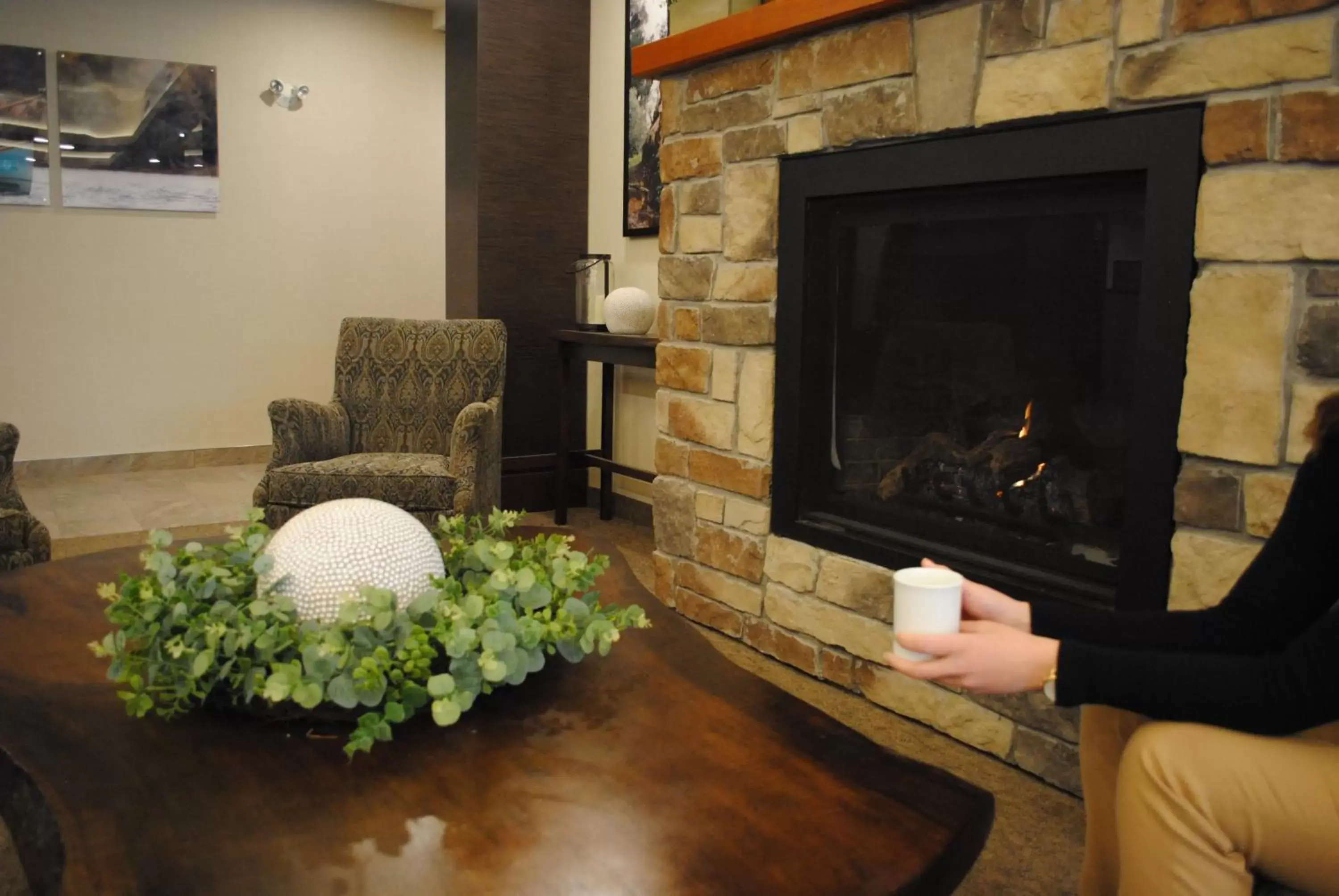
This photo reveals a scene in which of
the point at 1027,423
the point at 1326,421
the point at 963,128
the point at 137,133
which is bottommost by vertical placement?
the point at 1027,423

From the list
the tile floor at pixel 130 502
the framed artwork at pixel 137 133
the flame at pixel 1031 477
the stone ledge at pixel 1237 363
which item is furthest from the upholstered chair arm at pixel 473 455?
the framed artwork at pixel 137 133

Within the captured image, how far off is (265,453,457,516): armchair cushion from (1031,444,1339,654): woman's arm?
226 centimetres

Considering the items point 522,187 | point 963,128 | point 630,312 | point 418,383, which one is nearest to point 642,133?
point 522,187

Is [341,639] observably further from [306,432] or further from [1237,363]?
[306,432]

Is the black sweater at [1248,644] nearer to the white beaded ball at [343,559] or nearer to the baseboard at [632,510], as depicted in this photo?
the white beaded ball at [343,559]

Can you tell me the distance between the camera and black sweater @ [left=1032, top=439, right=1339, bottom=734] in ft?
3.41

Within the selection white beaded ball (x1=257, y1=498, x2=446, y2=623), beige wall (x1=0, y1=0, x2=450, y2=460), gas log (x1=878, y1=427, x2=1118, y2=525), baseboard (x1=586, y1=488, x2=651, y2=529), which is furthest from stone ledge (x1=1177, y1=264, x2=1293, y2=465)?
beige wall (x1=0, y1=0, x2=450, y2=460)

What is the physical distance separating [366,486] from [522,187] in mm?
1718

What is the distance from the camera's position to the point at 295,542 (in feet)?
4.36

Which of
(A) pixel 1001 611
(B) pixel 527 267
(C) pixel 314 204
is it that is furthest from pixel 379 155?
(A) pixel 1001 611

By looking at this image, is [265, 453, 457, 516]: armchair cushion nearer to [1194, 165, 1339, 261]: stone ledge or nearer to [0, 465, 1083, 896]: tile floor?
[0, 465, 1083, 896]: tile floor

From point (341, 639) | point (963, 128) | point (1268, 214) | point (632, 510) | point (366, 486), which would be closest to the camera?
point (341, 639)

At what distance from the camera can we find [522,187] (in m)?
4.41

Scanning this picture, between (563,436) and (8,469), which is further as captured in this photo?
(563,436)
